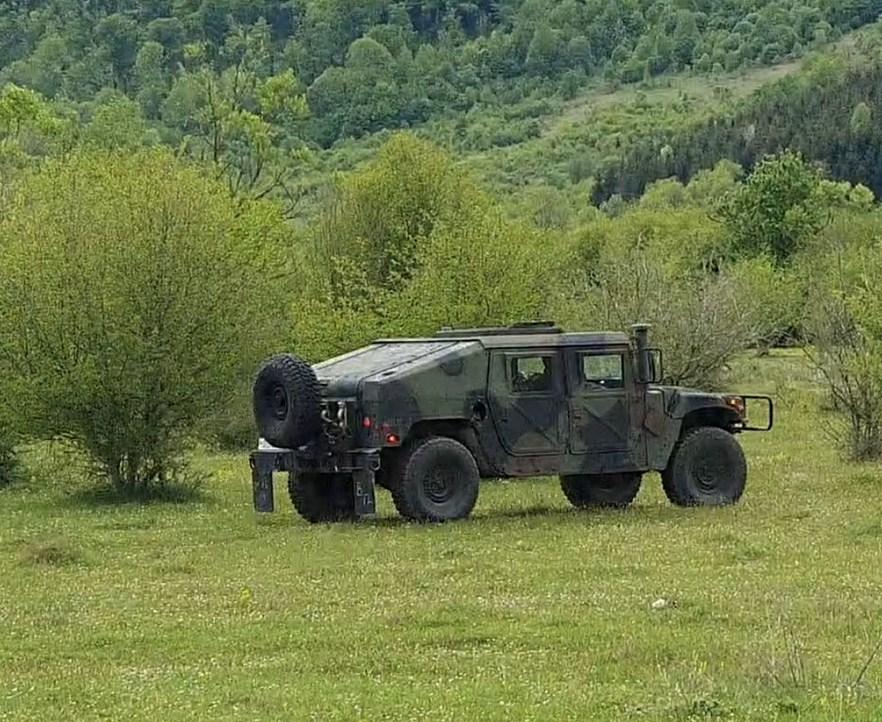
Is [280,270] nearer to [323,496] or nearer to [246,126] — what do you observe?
[246,126]

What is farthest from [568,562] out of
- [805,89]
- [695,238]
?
[805,89]

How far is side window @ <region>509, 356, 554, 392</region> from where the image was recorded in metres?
21.1

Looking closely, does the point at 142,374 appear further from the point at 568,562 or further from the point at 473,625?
the point at 473,625

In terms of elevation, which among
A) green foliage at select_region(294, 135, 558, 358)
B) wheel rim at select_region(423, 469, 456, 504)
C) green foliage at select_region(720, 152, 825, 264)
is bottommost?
wheel rim at select_region(423, 469, 456, 504)

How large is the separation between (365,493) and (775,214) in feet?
220

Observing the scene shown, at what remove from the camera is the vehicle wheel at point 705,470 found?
2195 cm

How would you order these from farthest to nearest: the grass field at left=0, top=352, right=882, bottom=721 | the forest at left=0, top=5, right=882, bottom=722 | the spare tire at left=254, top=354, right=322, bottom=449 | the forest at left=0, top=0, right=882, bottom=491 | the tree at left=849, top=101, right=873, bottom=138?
1. the tree at left=849, top=101, right=873, bottom=138
2. the forest at left=0, top=0, right=882, bottom=491
3. the spare tire at left=254, top=354, right=322, bottom=449
4. the forest at left=0, top=5, right=882, bottom=722
5. the grass field at left=0, top=352, right=882, bottom=721

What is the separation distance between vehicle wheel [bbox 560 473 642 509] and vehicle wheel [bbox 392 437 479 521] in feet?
7.13

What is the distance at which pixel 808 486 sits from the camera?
25.0 metres

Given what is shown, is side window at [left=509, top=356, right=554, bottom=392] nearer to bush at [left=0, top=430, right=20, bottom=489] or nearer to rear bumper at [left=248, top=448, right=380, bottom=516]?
rear bumper at [left=248, top=448, right=380, bottom=516]

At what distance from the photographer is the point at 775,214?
3322 inches

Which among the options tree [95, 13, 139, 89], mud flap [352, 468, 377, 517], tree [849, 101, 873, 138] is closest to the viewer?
mud flap [352, 468, 377, 517]

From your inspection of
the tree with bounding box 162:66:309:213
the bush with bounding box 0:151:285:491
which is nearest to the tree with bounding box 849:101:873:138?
the tree with bounding box 162:66:309:213

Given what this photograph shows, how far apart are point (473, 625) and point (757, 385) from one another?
4003 cm
